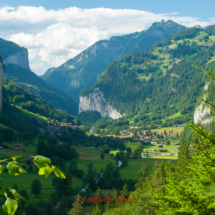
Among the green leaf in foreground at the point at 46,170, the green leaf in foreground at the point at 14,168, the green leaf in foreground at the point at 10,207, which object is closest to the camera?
the green leaf in foreground at the point at 10,207

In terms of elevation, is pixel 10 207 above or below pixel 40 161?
below

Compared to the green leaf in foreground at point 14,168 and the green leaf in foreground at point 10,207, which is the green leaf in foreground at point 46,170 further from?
the green leaf in foreground at point 10,207

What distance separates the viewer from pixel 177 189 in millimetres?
7688

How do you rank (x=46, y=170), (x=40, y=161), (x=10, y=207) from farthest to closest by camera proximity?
(x=46, y=170) → (x=40, y=161) → (x=10, y=207)

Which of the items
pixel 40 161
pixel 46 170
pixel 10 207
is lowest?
pixel 10 207

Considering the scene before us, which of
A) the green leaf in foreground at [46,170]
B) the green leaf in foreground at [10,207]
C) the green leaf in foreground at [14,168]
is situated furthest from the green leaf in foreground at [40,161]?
the green leaf in foreground at [10,207]

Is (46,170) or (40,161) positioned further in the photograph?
(46,170)

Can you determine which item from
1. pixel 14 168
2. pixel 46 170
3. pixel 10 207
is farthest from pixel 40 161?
pixel 10 207

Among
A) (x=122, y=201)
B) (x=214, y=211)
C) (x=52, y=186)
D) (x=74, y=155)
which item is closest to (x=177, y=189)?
(x=214, y=211)

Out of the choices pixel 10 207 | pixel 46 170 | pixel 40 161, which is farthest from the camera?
pixel 46 170

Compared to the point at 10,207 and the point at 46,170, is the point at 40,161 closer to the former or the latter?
the point at 46,170

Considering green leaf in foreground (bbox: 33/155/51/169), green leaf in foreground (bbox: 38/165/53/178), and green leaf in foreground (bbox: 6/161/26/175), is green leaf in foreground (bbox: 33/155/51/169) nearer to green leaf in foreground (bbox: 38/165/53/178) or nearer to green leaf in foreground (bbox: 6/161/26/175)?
green leaf in foreground (bbox: 38/165/53/178)

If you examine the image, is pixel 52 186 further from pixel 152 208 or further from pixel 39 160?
pixel 39 160

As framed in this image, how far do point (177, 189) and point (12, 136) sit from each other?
10576 cm
